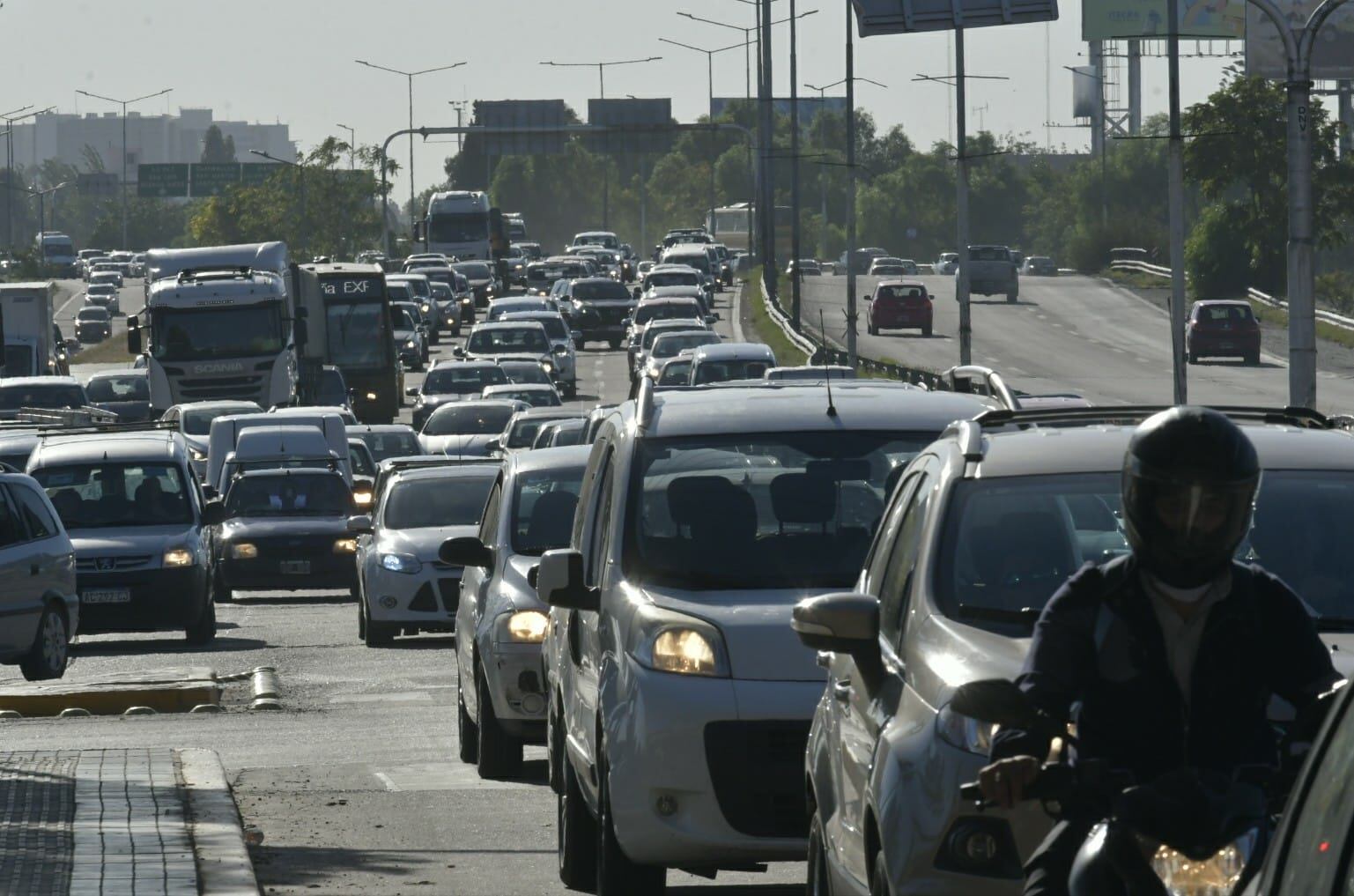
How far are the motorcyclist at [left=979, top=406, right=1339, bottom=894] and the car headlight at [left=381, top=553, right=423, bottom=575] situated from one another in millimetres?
17896

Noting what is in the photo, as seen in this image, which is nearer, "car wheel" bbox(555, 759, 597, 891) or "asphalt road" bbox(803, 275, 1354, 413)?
"car wheel" bbox(555, 759, 597, 891)

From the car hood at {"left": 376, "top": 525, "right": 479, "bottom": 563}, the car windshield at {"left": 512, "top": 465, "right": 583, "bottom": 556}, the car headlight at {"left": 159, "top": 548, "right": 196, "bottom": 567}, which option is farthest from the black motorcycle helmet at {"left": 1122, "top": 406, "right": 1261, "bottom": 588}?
the car headlight at {"left": 159, "top": 548, "right": 196, "bottom": 567}

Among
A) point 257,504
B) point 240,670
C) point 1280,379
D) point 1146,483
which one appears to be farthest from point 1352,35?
point 1146,483

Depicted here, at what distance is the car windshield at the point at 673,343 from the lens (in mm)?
54875

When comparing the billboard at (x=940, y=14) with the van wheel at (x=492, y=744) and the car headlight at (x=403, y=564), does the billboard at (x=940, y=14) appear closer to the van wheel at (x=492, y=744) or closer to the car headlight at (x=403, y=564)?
the car headlight at (x=403, y=564)

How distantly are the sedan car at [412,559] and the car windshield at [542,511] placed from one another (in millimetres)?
6882

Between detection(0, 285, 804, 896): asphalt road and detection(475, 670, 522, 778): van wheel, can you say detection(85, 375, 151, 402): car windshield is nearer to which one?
detection(0, 285, 804, 896): asphalt road

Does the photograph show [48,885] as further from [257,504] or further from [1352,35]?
[1352,35]

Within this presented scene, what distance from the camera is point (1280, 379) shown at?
62.7 meters

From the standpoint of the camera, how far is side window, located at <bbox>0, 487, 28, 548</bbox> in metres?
19.4

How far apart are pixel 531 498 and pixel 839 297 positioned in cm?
8615

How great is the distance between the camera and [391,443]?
38531 mm

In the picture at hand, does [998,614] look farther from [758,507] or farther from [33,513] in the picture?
[33,513]

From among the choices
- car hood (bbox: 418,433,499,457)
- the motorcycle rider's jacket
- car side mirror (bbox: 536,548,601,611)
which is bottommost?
car hood (bbox: 418,433,499,457)
